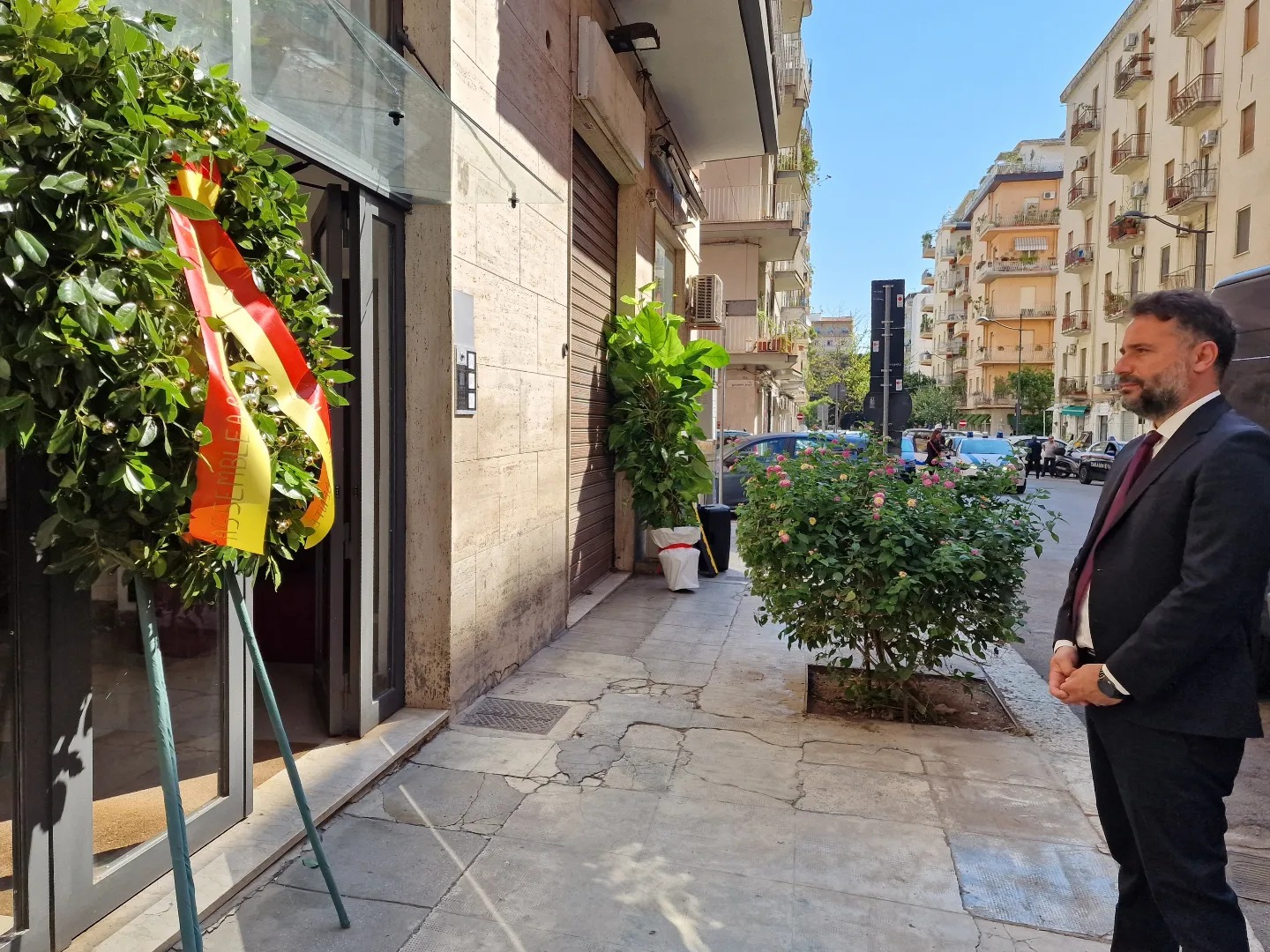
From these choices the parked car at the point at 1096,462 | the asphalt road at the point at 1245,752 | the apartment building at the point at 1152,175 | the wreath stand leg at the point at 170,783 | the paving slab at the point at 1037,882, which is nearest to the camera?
the wreath stand leg at the point at 170,783

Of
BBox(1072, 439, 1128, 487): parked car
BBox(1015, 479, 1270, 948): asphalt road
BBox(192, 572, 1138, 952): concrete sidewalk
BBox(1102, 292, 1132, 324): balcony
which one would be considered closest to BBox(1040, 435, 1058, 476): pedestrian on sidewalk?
BBox(1072, 439, 1128, 487): parked car

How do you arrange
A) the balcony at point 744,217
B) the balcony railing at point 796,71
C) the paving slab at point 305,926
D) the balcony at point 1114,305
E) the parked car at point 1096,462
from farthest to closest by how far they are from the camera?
the balcony at point 1114,305 → the parked car at point 1096,462 → the balcony at point 744,217 → the balcony railing at point 796,71 → the paving slab at point 305,926

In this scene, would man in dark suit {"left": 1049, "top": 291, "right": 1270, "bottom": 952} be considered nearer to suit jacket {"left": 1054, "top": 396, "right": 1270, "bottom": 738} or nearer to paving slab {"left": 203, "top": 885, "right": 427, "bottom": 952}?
suit jacket {"left": 1054, "top": 396, "right": 1270, "bottom": 738}

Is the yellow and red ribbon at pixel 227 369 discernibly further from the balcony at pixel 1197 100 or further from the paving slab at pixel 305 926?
the balcony at pixel 1197 100

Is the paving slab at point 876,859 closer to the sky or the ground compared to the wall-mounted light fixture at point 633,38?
closer to the ground

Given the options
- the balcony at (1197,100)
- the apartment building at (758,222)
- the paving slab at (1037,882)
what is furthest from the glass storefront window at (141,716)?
the balcony at (1197,100)

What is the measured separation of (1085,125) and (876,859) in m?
50.3

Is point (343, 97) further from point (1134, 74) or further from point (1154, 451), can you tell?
Answer: point (1134, 74)

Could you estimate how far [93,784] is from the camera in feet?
8.94

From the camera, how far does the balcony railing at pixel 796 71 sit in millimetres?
20797

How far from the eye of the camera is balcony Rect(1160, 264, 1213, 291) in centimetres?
3152

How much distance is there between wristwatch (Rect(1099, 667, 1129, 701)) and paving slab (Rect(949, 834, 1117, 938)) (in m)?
1.13

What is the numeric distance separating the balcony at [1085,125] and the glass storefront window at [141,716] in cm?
5077

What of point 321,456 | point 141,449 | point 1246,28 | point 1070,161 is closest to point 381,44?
point 321,456
